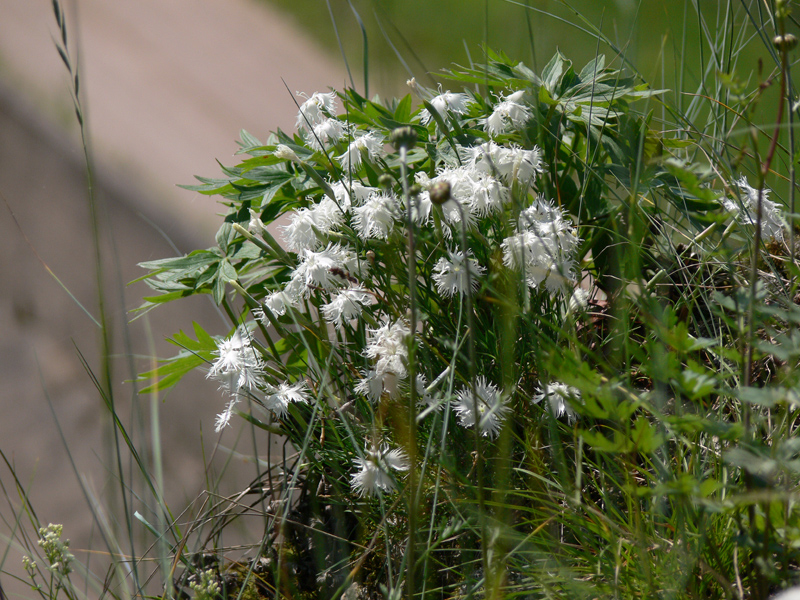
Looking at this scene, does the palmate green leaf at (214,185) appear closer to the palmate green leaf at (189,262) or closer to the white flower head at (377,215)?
the palmate green leaf at (189,262)

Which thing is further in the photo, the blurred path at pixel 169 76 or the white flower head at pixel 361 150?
the blurred path at pixel 169 76

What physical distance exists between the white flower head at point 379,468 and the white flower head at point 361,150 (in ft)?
1.04

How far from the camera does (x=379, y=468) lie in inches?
22.7

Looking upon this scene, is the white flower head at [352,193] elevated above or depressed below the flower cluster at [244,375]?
above

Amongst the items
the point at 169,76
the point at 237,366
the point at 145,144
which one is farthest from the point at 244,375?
the point at 169,76

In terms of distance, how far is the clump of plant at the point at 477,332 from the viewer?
56 centimetres

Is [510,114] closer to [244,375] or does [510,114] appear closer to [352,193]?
[352,193]

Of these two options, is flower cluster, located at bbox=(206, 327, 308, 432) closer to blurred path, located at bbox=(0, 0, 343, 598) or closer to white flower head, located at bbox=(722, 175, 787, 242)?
blurred path, located at bbox=(0, 0, 343, 598)

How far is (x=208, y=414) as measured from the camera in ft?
4.13

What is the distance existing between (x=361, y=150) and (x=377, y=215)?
108 mm

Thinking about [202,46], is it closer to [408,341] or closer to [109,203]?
[109,203]

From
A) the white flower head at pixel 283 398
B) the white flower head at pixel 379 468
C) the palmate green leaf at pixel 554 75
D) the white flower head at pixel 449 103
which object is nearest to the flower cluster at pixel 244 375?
the white flower head at pixel 283 398

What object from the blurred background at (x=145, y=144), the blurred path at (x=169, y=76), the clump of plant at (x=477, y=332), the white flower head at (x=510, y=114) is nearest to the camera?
the clump of plant at (x=477, y=332)

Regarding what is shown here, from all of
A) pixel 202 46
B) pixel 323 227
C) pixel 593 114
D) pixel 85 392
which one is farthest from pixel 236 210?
pixel 202 46
